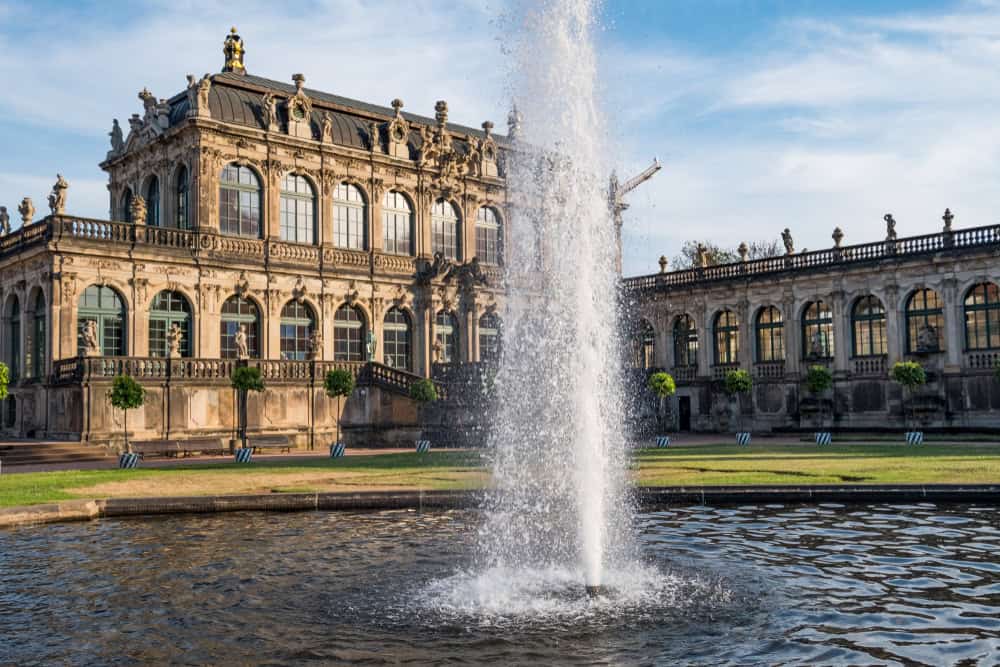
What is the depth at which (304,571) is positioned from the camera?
38.6ft

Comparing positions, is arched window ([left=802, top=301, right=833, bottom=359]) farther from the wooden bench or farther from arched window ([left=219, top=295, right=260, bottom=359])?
arched window ([left=219, top=295, right=260, bottom=359])

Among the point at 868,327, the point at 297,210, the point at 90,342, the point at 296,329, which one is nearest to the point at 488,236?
the point at 297,210

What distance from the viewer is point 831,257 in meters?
46.6

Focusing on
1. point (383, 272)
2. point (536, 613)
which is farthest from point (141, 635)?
point (383, 272)

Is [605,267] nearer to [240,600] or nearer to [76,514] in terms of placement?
[240,600]

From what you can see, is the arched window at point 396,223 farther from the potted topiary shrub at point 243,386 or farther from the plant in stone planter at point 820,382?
the plant in stone planter at point 820,382

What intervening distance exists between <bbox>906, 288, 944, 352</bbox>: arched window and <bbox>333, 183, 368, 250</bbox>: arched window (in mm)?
25822

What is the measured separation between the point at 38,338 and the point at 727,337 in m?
33.3

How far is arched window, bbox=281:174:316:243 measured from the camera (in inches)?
1710

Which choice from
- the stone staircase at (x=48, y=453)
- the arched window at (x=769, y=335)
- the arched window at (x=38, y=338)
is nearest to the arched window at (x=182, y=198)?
the arched window at (x=38, y=338)

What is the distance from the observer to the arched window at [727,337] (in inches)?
1993

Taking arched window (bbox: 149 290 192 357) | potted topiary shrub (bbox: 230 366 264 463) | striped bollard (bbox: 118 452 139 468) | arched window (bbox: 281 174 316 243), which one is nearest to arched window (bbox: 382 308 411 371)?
arched window (bbox: 281 174 316 243)

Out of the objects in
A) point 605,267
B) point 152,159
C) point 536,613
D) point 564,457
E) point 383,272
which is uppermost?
point 152,159

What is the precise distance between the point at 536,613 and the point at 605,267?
573 cm
